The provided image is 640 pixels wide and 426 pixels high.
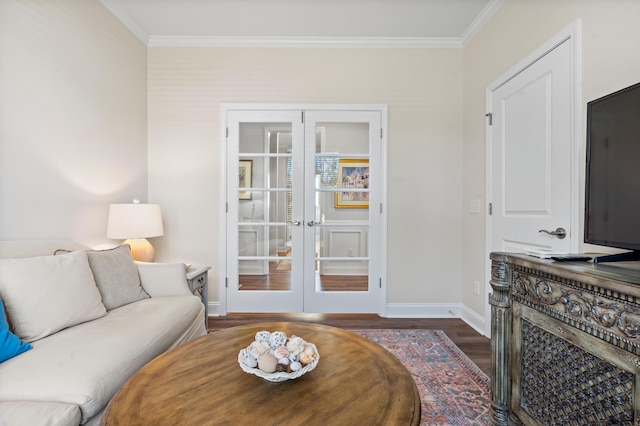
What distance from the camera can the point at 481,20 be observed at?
2.60m

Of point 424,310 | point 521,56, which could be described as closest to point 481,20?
point 521,56

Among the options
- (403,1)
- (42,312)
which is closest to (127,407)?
(42,312)

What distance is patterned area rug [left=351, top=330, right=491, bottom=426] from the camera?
1.54 meters

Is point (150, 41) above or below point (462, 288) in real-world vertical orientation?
above

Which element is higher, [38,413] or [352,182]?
[352,182]

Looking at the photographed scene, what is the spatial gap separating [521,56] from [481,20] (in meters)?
0.76

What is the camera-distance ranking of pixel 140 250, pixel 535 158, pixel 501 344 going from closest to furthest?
pixel 501 344 < pixel 535 158 < pixel 140 250

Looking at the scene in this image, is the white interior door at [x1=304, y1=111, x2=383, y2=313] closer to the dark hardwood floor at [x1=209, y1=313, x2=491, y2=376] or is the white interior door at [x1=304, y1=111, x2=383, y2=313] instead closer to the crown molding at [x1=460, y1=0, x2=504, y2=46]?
the dark hardwood floor at [x1=209, y1=313, x2=491, y2=376]

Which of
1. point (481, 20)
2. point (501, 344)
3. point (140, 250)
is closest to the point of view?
point (501, 344)

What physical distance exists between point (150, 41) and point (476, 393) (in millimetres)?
4132

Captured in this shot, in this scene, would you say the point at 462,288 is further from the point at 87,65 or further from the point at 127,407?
the point at 87,65

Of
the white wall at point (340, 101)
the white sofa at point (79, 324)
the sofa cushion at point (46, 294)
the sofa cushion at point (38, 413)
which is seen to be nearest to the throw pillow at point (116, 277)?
the white sofa at point (79, 324)

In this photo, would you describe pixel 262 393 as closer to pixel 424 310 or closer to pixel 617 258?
pixel 617 258

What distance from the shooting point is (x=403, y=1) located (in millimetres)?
2412
